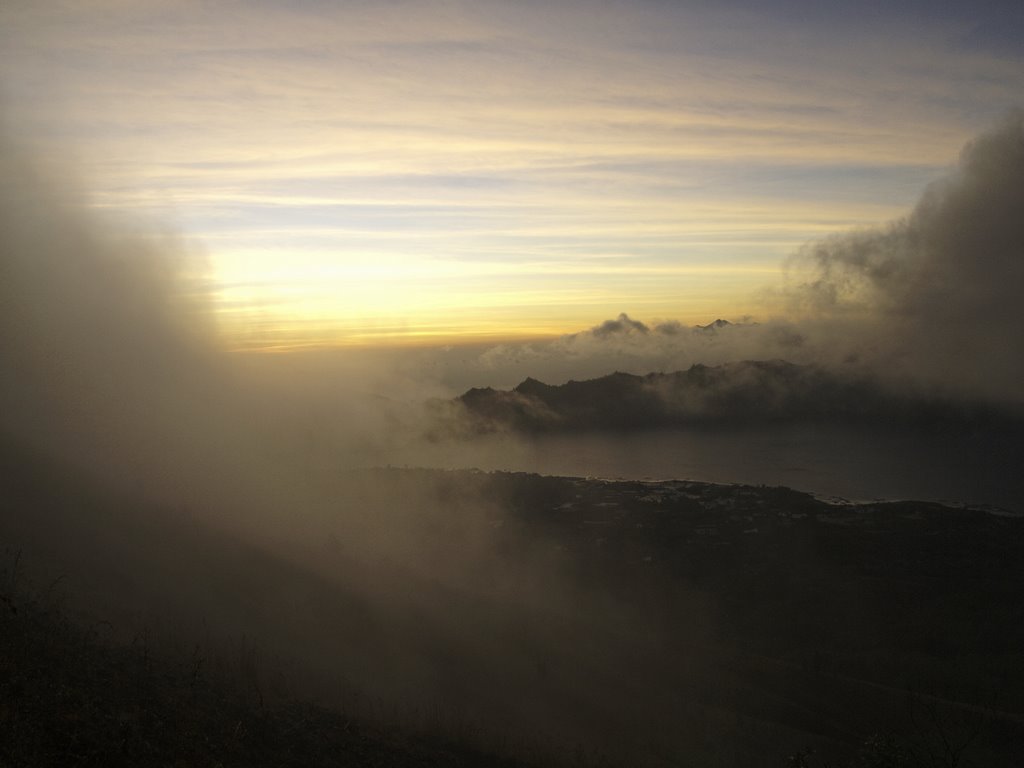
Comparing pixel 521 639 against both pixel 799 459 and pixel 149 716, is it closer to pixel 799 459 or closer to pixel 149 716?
pixel 149 716

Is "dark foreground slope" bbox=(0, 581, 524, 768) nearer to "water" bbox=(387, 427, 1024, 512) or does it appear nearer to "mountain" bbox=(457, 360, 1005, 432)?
"water" bbox=(387, 427, 1024, 512)

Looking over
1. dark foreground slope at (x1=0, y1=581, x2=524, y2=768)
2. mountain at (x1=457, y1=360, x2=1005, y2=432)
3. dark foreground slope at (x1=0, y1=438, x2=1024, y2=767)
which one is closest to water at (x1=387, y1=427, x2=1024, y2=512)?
mountain at (x1=457, y1=360, x2=1005, y2=432)

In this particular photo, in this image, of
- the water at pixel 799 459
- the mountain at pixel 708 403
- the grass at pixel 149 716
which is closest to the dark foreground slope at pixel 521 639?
the grass at pixel 149 716

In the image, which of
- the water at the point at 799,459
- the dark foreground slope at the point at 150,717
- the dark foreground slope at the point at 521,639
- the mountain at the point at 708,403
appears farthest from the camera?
the mountain at the point at 708,403

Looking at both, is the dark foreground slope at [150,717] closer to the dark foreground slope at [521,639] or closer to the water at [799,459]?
the dark foreground slope at [521,639]

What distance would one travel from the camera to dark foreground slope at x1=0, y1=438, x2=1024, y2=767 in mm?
13062

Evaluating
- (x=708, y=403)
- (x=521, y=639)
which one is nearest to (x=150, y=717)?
(x=521, y=639)

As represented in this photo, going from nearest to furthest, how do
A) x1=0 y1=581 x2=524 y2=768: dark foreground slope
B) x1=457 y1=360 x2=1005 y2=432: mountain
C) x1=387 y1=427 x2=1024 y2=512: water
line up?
1. x1=0 y1=581 x2=524 y2=768: dark foreground slope
2. x1=387 y1=427 x2=1024 y2=512: water
3. x1=457 y1=360 x2=1005 y2=432: mountain

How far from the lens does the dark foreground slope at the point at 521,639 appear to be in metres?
13.1

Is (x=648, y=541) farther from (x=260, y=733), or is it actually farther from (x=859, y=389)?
(x=859, y=389)

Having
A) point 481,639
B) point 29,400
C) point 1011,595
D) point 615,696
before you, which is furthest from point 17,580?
point 1011,595

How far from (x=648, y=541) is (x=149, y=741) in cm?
3756

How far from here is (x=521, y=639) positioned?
25859 mm

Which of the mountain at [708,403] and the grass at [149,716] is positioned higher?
the mountain at [708,403]
